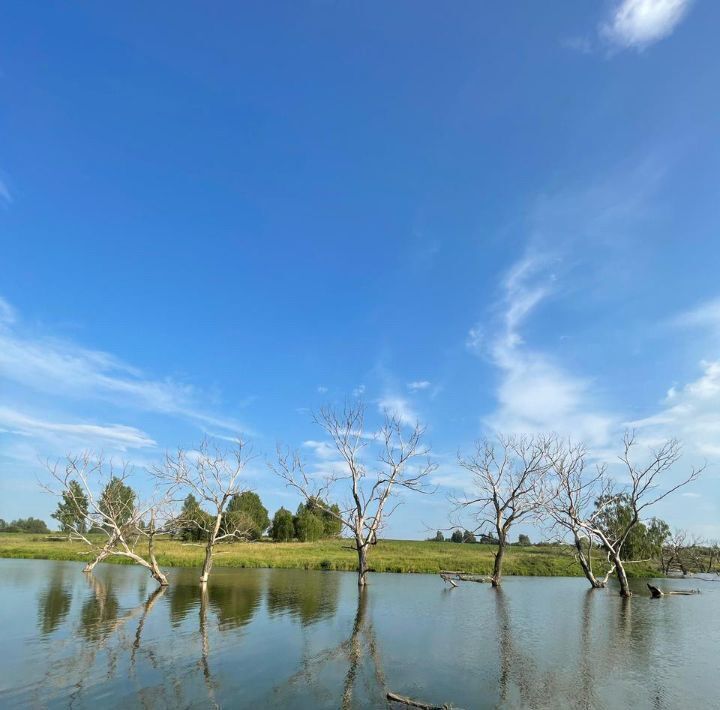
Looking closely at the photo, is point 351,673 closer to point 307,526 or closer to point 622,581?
point 622,581

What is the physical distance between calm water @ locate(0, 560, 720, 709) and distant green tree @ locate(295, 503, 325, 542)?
51.2m

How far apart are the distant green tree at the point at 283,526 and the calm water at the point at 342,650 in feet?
169

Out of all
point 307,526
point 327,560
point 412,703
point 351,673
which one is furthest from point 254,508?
point 412,703

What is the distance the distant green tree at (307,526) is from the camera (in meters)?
79.1

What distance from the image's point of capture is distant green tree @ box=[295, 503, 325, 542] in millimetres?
79125

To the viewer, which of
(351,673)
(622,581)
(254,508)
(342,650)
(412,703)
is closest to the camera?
(412,703)

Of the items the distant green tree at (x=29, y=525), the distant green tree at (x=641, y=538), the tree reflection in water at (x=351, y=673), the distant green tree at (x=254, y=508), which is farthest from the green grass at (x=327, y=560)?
the distant green tree at (x=29, y=525)

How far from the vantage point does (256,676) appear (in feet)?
40.9

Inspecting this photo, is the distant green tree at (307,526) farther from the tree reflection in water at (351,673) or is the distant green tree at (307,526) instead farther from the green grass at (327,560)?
the tree reflection in water at (351,673)

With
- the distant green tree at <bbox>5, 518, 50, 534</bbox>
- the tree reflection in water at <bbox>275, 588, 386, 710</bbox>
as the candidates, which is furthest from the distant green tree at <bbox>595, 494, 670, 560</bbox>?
the distant green tree at <bbox>5, 518, 50, 534</bbox>

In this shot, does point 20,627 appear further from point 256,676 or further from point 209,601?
point 256,676

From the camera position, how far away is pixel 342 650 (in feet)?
50.6

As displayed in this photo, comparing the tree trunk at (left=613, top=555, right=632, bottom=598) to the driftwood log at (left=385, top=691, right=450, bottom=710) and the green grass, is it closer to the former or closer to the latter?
the green grass

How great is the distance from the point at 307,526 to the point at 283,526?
143 inches
